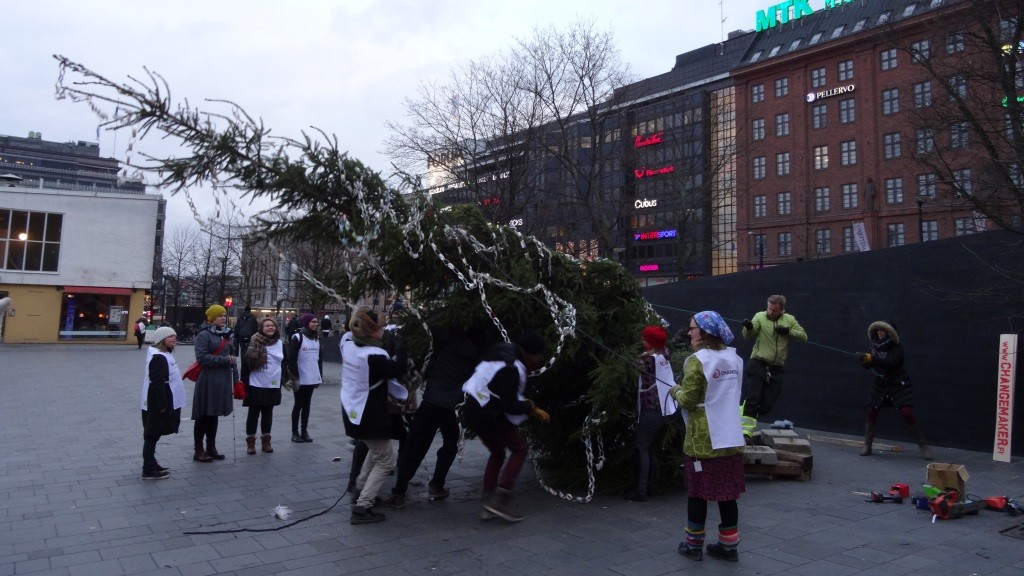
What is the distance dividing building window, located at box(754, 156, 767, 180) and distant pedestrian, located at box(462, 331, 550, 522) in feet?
174

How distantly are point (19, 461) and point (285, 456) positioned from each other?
2950mm

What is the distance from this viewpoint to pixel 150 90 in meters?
5.14

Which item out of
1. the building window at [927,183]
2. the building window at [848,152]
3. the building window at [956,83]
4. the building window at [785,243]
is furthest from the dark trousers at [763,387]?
the building window at [848,152]

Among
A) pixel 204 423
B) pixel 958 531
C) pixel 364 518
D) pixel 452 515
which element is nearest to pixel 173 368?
pixel 204 423

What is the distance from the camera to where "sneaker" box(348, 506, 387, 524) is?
5.73 m

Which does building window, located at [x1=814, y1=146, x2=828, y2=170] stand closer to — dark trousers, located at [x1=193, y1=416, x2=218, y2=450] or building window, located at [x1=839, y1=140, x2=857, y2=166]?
building window, located at [x1=839, y1=140, x2=857, y2=166]

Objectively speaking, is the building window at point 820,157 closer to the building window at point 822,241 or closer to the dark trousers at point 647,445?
the building window at point 822,241

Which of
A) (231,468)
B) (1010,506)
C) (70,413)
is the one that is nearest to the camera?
(1010,506)

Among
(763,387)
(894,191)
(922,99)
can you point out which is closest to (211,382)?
(763,387)

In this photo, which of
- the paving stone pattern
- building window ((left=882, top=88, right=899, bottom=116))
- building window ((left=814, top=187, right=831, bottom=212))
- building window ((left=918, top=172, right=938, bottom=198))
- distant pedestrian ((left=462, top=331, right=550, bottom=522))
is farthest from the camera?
building window ((left=814, top=187, right=831, bottom=212))

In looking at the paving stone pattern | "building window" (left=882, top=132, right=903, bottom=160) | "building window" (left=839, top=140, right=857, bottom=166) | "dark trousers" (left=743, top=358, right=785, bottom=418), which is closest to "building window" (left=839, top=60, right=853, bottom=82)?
"building window" (left=839, top=140, right=857, bottom=166)

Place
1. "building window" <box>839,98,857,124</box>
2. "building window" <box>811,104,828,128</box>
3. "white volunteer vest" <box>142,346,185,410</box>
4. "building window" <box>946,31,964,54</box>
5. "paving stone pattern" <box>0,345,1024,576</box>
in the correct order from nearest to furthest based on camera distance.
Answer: "paving stone pattern" <box>0,345,1024,576</box>
"white volunteer vest" <box>142,346,185,410</box>
"building window" <box>946,31,964,54</box>
"building window" <box>839,98,857,124</box>
"building window" <box>811,104,828,128</box>

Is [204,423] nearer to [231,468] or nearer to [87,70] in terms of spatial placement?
[231,468]

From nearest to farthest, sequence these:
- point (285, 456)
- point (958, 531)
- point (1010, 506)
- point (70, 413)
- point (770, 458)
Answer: point (958, 531) < point (1010, 506) < point (770, 458) < point (285, 456) < point (70, 413)
